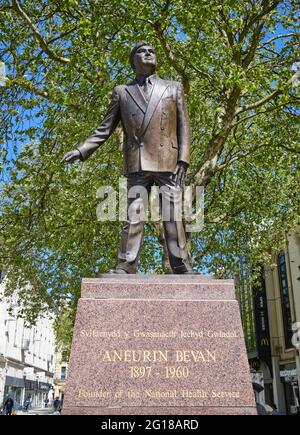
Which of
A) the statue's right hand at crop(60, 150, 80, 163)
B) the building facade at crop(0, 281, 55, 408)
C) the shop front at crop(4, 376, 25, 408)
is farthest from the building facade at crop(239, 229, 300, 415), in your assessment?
the statue's right hand at crop(60, 150, 80, 163)

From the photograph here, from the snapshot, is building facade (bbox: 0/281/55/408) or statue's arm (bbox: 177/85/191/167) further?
building facade (bbox: 0/281/55/408)

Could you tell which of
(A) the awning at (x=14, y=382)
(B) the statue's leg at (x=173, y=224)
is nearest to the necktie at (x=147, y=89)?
(B) the statue's leg at (x=173, y=224)

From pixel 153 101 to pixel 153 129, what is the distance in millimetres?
385

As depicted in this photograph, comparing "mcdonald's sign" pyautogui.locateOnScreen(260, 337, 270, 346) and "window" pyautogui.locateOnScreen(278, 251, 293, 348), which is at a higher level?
"window" pyautogui.locateOnScreen(278, 251, 293, 348)

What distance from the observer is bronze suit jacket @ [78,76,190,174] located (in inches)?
257

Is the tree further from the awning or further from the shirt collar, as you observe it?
the awning

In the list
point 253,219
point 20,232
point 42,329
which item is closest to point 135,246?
point 20,232

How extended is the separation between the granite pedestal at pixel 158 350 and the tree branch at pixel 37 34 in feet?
31.7

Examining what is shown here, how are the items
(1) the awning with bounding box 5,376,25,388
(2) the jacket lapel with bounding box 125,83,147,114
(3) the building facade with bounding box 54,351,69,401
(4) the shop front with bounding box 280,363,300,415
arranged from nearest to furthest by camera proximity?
(2) the jacket lapel with bounding box 125,83,147,114, (4) the shop front with bounding box 280,363,300,415, (1) the awning with bounding box 5,376,25,388, (3) the building facade with bounding box 54,351,69,401

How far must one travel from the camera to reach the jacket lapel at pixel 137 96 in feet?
21.8

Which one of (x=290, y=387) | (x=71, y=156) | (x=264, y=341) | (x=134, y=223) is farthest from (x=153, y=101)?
(x=264, y=341)

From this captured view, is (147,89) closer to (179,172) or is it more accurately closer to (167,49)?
(179,172)

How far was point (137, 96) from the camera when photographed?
22.1ft
